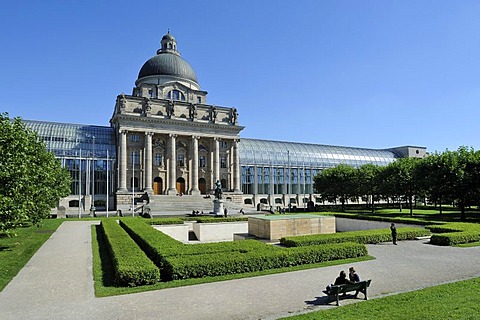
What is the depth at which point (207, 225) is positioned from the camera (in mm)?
34531

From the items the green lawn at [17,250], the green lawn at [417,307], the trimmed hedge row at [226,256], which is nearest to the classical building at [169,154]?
the green lawn at [17,250]

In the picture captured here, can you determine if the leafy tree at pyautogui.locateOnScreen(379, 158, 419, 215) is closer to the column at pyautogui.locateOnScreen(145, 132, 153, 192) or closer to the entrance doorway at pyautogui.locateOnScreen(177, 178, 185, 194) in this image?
the entrance doorway at pyautogui.locateOnScreen(177, 178, 185, 194)

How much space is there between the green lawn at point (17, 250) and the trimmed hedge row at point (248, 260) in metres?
7.64

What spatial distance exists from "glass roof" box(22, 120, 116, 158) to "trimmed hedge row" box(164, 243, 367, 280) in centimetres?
5841

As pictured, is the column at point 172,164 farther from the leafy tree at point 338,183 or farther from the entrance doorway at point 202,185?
the leafy tree at point 338,183

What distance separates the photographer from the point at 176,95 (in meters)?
77.9

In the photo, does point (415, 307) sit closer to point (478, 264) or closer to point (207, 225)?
point (478, 264)

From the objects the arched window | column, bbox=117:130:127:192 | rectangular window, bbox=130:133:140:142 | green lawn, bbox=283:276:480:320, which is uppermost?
the arched window

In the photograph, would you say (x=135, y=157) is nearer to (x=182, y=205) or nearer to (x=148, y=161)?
(x=148, y=161)

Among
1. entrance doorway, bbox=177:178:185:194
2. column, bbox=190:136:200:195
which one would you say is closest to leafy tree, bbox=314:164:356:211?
column, bbox=190:136:200:195

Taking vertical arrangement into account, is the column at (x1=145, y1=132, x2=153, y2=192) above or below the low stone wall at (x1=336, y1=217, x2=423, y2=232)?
above

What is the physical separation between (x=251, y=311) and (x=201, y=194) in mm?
64944

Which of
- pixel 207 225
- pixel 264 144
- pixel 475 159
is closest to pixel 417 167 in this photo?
pixel 475 159

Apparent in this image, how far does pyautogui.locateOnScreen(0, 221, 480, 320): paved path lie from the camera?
11555mm
